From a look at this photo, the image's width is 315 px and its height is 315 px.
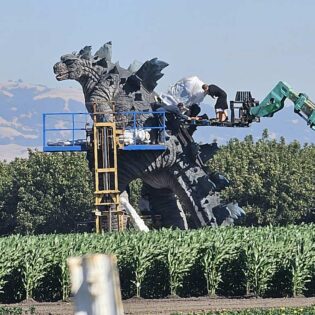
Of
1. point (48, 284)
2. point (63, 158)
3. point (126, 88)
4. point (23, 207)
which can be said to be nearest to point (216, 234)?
point (48, 284)

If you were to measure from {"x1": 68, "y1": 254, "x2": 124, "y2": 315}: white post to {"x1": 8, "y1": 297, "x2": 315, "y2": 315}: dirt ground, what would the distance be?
16.7 meters

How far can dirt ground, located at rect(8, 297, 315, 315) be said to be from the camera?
778 inches

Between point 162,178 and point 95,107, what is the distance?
124 inches

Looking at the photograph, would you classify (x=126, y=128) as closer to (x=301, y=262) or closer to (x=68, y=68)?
(x=68, y=68)

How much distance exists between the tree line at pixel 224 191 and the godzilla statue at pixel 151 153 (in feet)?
84.3

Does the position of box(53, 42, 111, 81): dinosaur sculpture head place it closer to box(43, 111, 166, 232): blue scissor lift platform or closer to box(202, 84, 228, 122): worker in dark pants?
box(43, 111, 166, 232): blue scissor lift platform

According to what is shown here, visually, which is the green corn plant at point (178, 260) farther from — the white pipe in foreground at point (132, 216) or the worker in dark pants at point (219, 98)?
the worker in dark pants at point (219, 98)

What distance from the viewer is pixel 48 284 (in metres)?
22.4

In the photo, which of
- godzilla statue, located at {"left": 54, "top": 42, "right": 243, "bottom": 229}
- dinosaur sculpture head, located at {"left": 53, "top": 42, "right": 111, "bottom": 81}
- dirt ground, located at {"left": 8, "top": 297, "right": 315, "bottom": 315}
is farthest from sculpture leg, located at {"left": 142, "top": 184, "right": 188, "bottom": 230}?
dirt ground, located at {"left": 8, "top": 297, "right": 315, "bottom": 315}

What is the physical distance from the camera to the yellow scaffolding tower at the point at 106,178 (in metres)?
30.0

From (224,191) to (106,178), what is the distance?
2954 cm

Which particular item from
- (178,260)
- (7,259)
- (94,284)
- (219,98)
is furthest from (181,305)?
(94,284)

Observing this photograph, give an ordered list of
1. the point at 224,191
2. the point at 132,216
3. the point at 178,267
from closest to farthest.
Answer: the point at 178,267, the point at 132,216, the point at 224,191

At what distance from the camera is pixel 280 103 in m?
32.5
